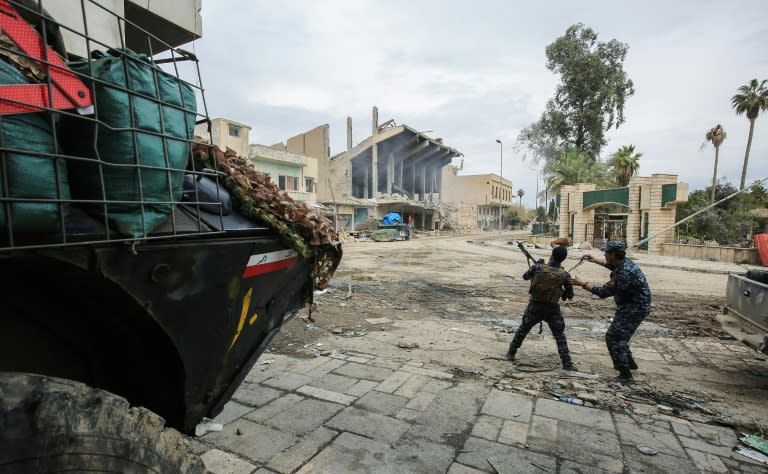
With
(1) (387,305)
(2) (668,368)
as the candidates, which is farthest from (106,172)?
(1) (387,305)

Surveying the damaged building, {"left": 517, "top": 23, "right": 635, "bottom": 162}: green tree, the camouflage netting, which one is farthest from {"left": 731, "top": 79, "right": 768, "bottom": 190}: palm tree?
the camouflage netting

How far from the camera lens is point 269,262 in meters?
2.06

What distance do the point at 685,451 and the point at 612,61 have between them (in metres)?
39.1

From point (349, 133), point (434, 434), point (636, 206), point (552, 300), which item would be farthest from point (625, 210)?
point (349, 133)

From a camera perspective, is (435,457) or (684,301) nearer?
(435,457)

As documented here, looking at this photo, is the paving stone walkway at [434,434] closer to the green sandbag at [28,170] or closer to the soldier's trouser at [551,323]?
the soldier's trouser at [551,323]

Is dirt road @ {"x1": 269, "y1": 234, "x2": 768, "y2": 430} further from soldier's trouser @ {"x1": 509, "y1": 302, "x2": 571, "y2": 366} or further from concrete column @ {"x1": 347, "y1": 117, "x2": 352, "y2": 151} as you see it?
concrete column @ {"x1": 347, "y1": 117, "x2": 352, "y2": 151}

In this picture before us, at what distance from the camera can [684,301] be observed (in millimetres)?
8812

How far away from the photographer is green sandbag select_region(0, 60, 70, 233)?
1.03m

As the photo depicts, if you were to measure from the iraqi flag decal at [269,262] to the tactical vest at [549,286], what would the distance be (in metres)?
3.38

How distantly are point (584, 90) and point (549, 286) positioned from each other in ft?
115

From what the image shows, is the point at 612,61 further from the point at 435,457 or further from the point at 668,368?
the point at 435,457

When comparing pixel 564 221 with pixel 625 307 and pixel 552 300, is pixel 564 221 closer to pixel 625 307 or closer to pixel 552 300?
pixel 625 307

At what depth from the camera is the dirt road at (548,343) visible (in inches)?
155
